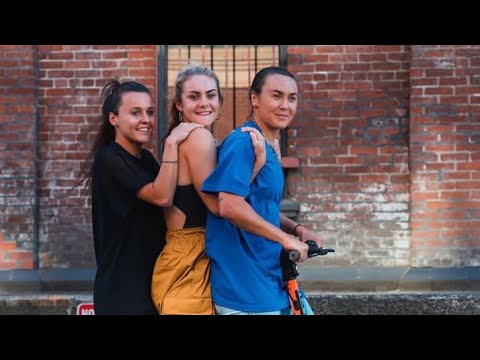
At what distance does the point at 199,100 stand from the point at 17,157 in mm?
4011

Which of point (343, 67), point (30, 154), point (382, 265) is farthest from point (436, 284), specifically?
point (30, 154)

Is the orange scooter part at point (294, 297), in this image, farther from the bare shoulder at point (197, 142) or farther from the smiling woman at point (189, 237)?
the bare shoulder at point (197, 142)

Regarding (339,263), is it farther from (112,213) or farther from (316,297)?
(112,213)

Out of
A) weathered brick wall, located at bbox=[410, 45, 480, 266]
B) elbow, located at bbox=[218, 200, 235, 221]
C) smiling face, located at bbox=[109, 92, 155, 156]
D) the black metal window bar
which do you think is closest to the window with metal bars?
the black metal window bar

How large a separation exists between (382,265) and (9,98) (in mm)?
3797

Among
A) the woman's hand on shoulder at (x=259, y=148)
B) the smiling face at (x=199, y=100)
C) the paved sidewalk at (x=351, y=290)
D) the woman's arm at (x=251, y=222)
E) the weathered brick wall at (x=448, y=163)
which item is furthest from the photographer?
the weathered brick wall at (x=448, y=163)

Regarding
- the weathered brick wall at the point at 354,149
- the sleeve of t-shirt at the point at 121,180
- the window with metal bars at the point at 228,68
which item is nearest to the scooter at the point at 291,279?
the sleeve of t-shirt at the point at 121,180

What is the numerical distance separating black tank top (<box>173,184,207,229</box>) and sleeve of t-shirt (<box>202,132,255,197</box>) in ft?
0.49

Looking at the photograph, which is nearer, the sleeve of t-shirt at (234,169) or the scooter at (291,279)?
the sleeve of t-shirt at (234,169)

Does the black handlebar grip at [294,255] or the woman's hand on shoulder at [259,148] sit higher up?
the woman's hand on shoulder at [259,148]

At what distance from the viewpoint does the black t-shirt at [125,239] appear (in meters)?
3.19

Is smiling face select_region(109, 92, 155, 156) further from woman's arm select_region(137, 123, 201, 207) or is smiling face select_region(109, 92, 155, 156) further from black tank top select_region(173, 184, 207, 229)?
black tank top select_region(173, 184, 207, 229)

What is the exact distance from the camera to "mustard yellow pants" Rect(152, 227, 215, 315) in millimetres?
3090

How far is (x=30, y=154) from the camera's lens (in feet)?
22.5
